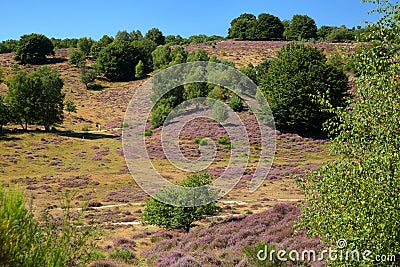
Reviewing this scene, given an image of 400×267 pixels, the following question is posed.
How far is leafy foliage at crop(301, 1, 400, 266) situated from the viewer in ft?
26.2

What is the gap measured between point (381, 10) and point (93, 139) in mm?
56946

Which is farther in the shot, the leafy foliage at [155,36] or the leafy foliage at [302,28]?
the leafy foliage at [155,36]

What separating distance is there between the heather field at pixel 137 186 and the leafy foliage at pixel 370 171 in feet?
5.57

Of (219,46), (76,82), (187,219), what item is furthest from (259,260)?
(219,46)

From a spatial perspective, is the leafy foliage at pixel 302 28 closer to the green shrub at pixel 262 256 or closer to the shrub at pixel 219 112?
the shrub at pixel 219 112

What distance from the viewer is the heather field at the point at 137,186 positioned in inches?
688

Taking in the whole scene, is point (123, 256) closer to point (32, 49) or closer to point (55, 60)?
point (32, 49)

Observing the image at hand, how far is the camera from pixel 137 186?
42094 mm

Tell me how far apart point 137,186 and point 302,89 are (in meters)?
29.0

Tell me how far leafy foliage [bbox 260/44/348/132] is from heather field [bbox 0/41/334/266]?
2656mm

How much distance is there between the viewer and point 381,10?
997cm

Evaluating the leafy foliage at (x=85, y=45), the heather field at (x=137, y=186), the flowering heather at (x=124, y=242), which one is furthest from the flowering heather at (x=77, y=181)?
the leafy foliage at (x=85, y=45)

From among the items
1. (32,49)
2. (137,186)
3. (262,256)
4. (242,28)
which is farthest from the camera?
(242,28)

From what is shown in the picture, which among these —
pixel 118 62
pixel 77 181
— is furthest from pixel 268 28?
pixel 77 181
